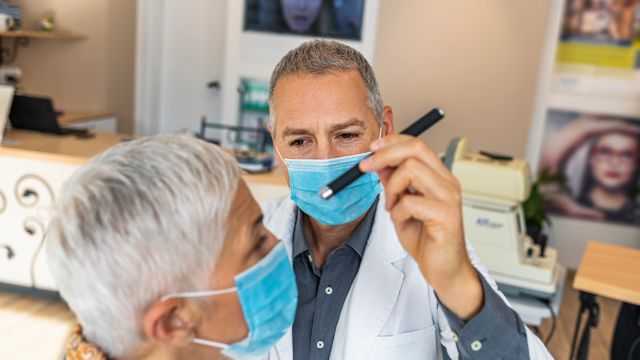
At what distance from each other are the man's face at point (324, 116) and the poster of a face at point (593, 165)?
3.64 m

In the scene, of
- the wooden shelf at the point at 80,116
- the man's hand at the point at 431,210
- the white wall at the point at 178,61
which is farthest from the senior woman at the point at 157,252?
the white wall at the point at 178,61

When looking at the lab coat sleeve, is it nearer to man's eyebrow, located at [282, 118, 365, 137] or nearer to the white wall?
man's eyebrow, located at [282, 118, 365, 137]

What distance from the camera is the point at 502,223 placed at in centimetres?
208

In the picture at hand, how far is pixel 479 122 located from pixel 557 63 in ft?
2.61

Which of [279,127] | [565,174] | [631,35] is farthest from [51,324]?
[631,35]

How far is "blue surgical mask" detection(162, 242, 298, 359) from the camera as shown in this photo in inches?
37.4

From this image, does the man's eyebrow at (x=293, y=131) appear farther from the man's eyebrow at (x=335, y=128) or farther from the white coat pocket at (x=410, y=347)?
the white coat pocket at (x=410, y=347)

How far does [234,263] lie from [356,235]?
0.45 m

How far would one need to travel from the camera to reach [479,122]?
4371mm

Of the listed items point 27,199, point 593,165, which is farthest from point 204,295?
point 593,165

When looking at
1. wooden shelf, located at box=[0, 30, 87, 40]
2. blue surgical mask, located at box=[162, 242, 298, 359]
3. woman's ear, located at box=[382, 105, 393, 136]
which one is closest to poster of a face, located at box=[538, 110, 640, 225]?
woman's ear, located at box=[382, 105, 393, 136]

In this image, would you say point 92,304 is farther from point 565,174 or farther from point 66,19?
point 66,19

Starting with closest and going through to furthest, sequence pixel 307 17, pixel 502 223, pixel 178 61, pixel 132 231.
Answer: pixel 132 231 < pixel 502 223 < pixel 307 17 < pixel 178 61

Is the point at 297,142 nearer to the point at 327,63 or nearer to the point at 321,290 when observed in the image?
the point at 327,63
